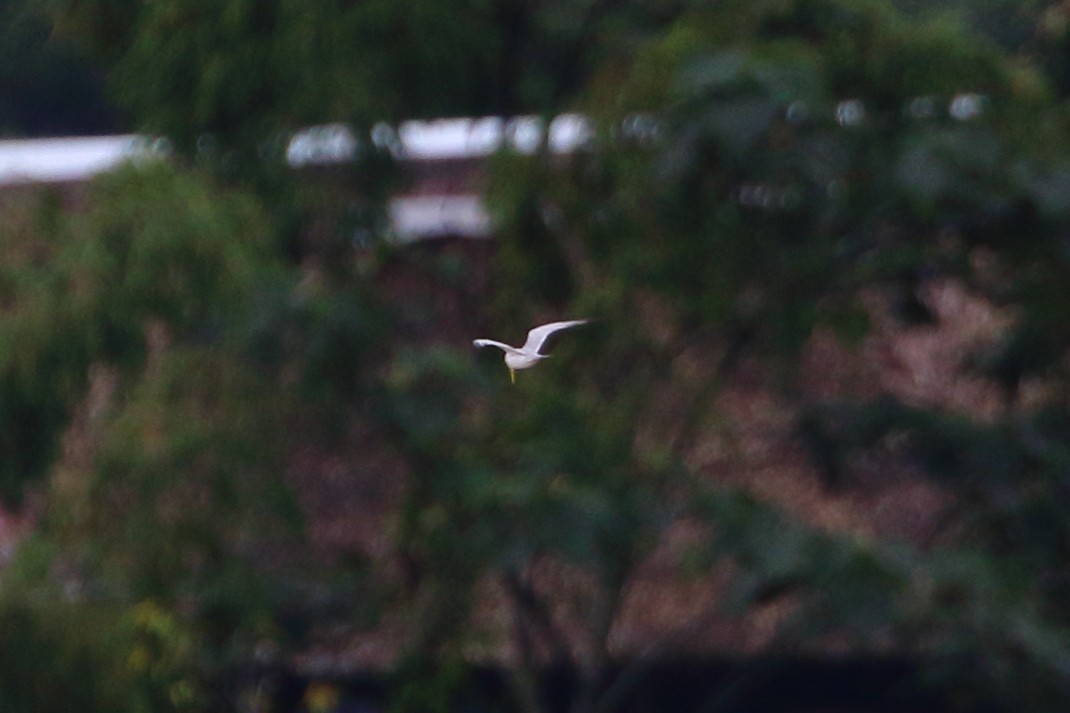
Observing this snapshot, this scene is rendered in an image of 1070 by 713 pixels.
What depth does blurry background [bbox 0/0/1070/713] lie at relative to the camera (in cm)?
479

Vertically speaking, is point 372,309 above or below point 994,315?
above

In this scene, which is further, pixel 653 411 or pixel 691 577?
pixel 653 411

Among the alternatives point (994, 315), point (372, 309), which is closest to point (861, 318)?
point (994, 315)

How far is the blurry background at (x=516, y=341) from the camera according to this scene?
4785 mm

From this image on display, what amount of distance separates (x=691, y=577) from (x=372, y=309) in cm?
127

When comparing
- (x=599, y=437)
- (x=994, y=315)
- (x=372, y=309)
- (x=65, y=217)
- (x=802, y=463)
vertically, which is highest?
(x=65, y=217)

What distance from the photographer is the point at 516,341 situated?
5.65 metres

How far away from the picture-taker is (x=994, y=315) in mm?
6320

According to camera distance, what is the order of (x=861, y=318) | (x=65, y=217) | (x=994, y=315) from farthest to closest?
(x=994, y=315) → (x=861, y=318) → (x=65, y=217)

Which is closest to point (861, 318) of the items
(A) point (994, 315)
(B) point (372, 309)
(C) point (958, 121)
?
(C) point (958, 121)

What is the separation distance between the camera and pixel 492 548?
5.06 m

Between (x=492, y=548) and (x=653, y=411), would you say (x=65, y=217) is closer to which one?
(x=492, y=548)

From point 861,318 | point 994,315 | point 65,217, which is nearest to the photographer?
point 65,217

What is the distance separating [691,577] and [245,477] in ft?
4.52
